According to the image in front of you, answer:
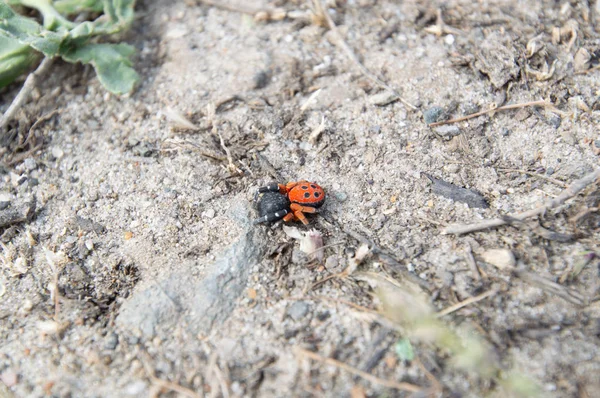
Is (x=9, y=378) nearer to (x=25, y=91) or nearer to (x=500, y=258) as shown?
(x=25, y=91)

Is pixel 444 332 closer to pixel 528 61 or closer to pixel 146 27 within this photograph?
pixel 528 61

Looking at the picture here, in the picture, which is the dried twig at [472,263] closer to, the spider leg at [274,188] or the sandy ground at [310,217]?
the sandy ground at [310,217]

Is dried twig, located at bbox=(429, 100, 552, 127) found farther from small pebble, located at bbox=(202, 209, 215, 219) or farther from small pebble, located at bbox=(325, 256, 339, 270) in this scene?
small pebble, located at bbox=(202, 209, 215, 219)

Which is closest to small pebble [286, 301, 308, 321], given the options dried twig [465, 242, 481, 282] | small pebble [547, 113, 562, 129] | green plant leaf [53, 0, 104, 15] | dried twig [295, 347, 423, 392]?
dried twig [295, 347, 423, 392]

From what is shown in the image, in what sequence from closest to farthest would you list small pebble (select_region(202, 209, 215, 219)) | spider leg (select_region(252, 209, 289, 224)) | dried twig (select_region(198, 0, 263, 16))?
spider leg (select_region(252, 209, 289, 224)) < small pebble (select_region(202, 209, 215, 219)) < dried twig (select_region(198, 0, 263, 16))

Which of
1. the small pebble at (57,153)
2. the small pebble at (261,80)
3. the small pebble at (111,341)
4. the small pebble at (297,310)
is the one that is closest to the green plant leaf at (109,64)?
the small pebble at (57,153)

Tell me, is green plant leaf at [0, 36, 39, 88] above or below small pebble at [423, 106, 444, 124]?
above

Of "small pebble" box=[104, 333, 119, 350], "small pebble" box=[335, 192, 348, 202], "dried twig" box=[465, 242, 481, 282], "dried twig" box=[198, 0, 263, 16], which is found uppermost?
"dried twig" box=[198, 0, 263, 16]
